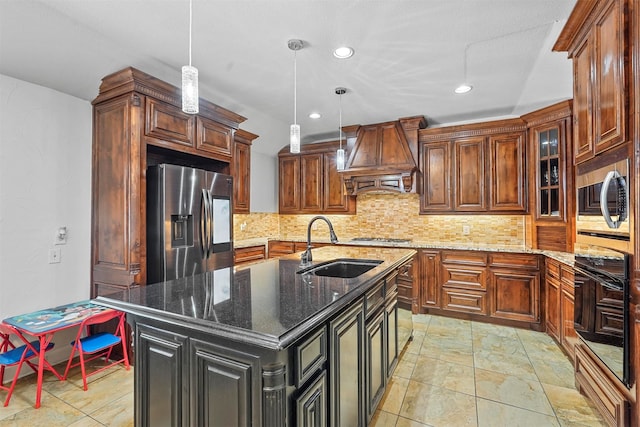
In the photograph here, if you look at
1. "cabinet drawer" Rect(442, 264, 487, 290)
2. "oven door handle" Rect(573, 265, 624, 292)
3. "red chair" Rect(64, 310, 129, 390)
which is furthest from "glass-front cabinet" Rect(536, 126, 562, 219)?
"red chair" Rect(64, 310, 129, 390)

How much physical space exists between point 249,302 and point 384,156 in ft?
11.7

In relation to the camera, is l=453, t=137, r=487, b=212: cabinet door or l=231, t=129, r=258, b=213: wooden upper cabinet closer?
l=453, t=137, r=487, b=212: cabinet door

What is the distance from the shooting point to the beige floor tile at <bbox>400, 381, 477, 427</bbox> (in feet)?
6.58

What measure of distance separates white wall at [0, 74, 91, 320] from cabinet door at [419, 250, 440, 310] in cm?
373

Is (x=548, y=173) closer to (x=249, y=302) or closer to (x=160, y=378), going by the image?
(x=249, y=302)

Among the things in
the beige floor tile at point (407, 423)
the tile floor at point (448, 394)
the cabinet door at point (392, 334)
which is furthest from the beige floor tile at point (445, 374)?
the beige floor tile at point (407, 423)

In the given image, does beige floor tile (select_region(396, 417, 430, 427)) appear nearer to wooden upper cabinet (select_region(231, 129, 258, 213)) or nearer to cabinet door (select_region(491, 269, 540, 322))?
cabinet door (select_region(491, 269, 540, 322))

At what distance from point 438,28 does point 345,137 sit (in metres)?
2.84

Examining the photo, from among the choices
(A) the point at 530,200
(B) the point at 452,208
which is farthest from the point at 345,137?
(A) the point at 530,200

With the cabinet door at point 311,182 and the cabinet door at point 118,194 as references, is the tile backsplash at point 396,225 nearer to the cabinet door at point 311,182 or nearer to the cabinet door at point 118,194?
the cabinet door at point 311,182

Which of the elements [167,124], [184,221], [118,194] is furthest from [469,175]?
[118,194]

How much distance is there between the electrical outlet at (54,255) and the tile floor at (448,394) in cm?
93

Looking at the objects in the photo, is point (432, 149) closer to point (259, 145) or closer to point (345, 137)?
point (345, 137)

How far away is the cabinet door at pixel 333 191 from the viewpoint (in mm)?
5066
